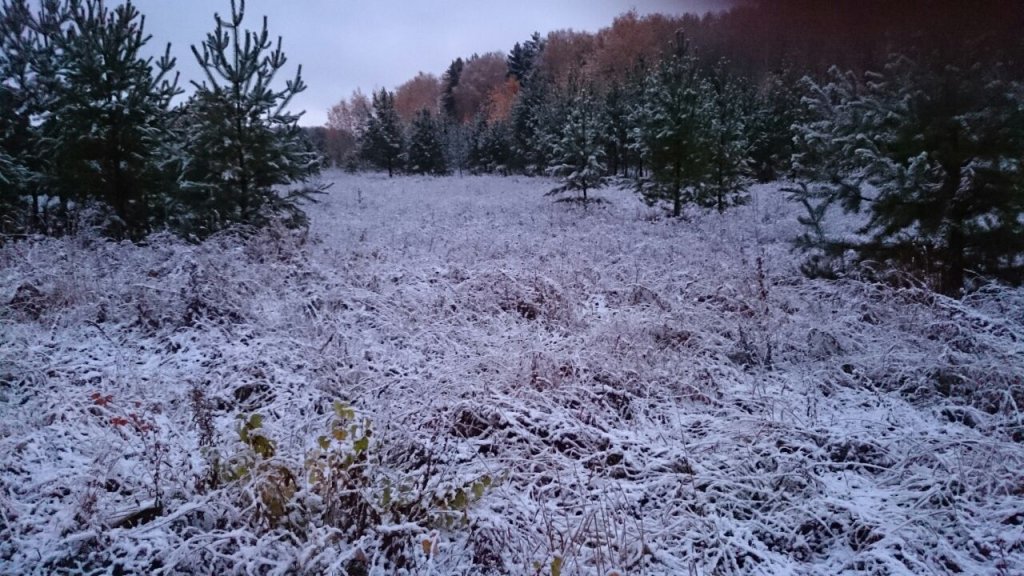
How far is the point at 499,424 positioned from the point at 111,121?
10.4m

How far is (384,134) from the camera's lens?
132ft

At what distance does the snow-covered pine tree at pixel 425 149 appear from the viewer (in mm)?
40000

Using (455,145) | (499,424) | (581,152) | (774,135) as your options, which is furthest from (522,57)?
(499,424)

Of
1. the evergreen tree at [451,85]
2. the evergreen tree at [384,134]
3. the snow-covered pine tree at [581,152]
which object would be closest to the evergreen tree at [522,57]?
the evergreen tree at [451,85]

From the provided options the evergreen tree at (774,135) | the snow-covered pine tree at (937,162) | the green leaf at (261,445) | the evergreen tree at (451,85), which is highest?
the evergreen tree at (451,85)

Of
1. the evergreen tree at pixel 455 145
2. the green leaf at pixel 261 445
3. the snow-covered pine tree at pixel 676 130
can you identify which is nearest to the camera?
the green leaf at pixel 261 445

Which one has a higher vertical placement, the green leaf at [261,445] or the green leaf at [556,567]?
the green leaf at [261,445]

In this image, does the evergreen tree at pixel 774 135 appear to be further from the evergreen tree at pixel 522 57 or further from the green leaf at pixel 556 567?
the evergreen tree at pixel 522 57

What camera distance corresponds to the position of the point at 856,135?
21.1 feet

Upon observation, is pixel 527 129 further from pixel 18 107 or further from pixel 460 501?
pixel 460 501

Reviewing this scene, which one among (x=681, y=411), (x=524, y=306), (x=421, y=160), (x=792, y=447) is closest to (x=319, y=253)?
(x=524, y=306)

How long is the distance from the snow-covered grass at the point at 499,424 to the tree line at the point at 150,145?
2593 millimetres

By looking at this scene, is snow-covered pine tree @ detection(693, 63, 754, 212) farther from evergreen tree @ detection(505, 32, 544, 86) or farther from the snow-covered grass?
evergreen tree @ detection(505, 32, 544, 86)

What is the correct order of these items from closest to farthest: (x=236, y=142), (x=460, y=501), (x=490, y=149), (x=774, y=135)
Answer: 1. (x=460, y=501)
2. (x=236, y=142)
3. (x=774, y=135)
4. (x=490, y=149)
